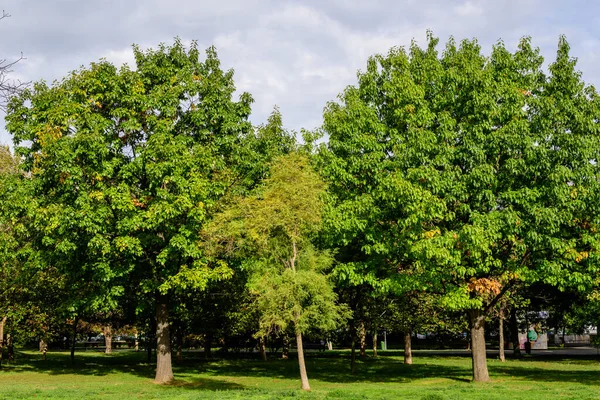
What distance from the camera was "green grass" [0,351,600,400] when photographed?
2048 centimetres

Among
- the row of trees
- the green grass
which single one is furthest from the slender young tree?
the green grass

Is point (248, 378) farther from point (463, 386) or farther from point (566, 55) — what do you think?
point (566, 55)

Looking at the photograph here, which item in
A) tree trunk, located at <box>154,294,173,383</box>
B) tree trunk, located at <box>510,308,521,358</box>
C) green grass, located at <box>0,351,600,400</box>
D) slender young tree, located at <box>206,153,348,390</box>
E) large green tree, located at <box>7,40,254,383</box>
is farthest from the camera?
tree trunk, located at <box>510,308,521,358</box>

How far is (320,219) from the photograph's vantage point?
24.5 metres

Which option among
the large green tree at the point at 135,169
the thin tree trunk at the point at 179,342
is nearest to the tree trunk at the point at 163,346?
the large green tree at the point at 135,169

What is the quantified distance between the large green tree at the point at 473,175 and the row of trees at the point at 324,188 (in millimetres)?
84

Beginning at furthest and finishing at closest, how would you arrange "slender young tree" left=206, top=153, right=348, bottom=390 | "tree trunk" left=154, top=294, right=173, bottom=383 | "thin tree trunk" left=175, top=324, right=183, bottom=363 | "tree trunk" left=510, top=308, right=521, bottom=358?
"tree trunk" left=510, top=308, right=521, bottom=358
"thin tree trunk" left=175, top=324, right=183, bottom=363
"tree trunk" left=154, top=294, right=173, bottom=383
"slender young tree" left=206, top=153, right=348, bottom=390

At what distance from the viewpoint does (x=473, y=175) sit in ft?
77.2

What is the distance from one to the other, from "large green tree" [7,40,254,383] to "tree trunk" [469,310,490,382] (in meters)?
11.1

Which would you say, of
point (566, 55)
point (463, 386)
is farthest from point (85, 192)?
point (566, 55)

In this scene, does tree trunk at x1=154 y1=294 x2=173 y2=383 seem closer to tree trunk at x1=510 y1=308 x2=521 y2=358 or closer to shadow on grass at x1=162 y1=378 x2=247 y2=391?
shadow on grass at x1=162 y1=378 x2=247 y2=391

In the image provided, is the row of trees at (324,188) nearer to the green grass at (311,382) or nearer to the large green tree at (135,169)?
the large green tree at (135,169)

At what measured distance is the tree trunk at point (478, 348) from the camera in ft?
86.8

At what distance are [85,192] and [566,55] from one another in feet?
68.3
